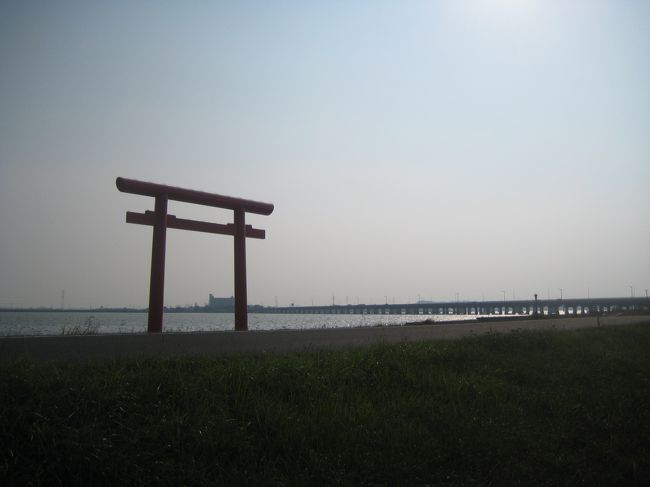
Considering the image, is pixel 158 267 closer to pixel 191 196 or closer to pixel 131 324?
pixel 191 196

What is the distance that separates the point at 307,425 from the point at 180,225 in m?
9.14

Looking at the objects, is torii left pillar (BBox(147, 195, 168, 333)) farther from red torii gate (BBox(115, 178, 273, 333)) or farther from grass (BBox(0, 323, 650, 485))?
grass (BBox(0, 323, 650, 485))

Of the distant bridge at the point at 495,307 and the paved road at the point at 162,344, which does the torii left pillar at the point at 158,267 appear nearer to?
the paved road at the point at 162,344

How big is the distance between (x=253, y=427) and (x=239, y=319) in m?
8.98

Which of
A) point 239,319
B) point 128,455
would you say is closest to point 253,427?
point 128,455

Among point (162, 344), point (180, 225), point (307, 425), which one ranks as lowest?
point (307, 425)

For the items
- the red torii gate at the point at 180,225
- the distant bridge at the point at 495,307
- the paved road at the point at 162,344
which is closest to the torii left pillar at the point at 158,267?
the red torii gate at the point at 180,225

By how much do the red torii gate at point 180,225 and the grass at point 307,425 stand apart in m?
5.36

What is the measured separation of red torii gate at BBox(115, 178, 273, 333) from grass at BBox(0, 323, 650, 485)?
536cm

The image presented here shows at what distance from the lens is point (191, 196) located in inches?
536

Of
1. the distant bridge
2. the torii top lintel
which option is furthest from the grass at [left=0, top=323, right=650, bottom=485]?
the distant bridge

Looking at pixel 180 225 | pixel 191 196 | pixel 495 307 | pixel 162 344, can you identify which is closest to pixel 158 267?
pixel 180 225

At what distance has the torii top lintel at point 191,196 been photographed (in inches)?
490

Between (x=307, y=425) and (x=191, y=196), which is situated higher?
(x=191, y=196)
